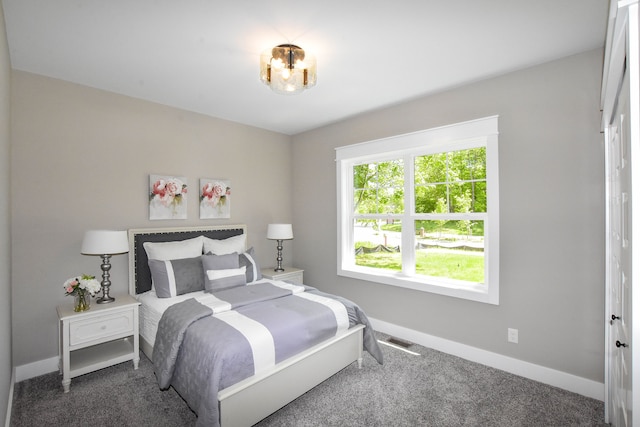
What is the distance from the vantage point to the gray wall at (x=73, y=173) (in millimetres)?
2607

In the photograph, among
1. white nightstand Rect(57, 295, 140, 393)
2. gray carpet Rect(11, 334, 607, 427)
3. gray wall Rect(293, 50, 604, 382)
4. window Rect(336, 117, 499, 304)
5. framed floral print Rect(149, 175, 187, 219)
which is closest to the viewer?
gray carpet Rect(11, 334, 607, 427)

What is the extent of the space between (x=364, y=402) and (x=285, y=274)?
2.03 meters

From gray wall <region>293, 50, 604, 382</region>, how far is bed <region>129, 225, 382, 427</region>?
113cm

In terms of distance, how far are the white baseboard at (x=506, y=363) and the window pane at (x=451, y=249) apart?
65cm

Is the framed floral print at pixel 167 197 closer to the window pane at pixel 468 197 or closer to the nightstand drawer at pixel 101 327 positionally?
the nightstand drawer at pixel 101 327

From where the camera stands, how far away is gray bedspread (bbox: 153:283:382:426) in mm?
1830

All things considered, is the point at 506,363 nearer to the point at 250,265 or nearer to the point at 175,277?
the point at 250,265

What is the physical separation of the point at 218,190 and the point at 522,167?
3.23 metres

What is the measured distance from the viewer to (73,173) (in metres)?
2.83

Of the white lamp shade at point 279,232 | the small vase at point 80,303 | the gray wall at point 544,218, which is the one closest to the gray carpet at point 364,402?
the gray wall at point 544,218

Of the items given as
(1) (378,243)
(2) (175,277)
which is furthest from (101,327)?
(1) (378,243)

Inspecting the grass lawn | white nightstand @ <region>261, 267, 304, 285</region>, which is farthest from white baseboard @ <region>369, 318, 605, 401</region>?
white nightstand @ <region>261, 267, 304, 285</region>

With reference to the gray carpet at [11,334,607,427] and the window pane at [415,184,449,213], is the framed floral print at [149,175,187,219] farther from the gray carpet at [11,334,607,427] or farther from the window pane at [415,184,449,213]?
the window pane at [415,184,449,213]

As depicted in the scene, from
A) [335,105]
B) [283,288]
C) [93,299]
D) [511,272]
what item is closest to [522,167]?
[511,272]
